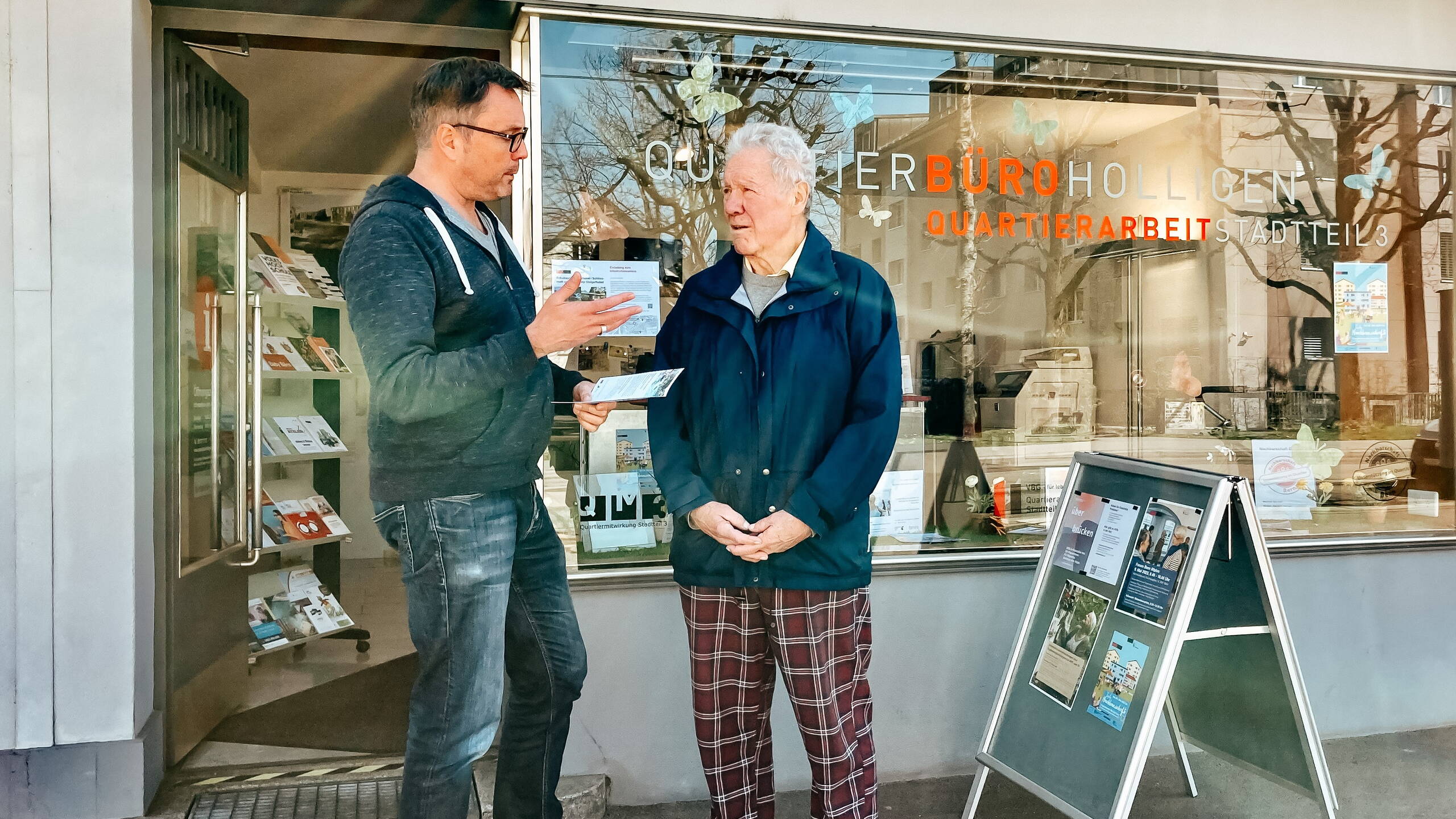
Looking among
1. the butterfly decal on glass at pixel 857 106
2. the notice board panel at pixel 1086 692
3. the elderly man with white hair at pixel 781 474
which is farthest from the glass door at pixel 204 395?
the notice board panel at pixel 1086 692

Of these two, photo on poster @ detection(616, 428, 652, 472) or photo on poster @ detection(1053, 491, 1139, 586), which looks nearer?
photo on poster @ detection(1053, 491, 1139, 586)

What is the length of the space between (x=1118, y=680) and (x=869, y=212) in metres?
1.94

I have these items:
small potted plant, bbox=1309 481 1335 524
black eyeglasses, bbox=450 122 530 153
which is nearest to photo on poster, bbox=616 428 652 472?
black eyeglasses, bbox=450 122 530 153

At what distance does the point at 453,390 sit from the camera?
186 centimetres

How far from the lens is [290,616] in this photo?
4.50 m

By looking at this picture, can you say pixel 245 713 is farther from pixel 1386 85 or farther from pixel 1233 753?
pixel 1386 85

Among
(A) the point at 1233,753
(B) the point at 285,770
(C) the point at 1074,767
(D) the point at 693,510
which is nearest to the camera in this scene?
(D) the point at 693,510

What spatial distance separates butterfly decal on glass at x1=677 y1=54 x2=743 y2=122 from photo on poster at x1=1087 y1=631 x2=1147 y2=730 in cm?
225

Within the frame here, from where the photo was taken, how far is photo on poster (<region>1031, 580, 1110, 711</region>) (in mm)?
2777

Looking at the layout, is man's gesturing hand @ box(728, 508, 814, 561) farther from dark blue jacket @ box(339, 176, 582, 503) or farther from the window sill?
the window sill

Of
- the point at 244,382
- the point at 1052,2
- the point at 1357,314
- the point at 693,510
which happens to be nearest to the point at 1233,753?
the point at 693,510

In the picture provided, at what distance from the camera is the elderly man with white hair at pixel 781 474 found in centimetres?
230

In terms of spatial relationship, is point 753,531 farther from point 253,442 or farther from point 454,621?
point 253,442

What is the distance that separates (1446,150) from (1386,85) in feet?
1.35
